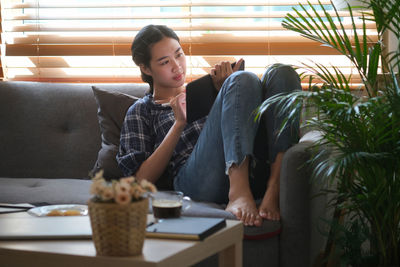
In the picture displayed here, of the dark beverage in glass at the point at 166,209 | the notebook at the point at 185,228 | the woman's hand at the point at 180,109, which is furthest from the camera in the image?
the woman's hand at the point at 180,109

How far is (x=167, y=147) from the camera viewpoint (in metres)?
2.19

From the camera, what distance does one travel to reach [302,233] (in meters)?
1.85

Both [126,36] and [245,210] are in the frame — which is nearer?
[245,210]

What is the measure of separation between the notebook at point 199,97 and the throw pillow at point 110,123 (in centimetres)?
41

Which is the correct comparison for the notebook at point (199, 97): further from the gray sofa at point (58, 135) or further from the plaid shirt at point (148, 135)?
the gray sofa at point (58, 135)

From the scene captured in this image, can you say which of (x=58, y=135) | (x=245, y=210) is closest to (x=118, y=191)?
(x=245, y=210)

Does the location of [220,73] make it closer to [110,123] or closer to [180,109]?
[180,109]

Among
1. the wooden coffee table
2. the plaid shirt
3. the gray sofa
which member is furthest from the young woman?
the wooden coffee table

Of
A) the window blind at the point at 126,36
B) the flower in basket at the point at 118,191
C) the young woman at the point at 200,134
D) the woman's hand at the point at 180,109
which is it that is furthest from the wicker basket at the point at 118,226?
the window blind at the point at 126,36

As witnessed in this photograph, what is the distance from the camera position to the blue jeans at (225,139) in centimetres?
192

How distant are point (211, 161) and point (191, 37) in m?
1.06

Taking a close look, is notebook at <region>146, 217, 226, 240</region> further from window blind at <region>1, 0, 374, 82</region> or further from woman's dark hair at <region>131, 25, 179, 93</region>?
window blind at <region>1, 0, 374, 82</region>

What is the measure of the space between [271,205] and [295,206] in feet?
0.32

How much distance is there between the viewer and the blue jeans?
6.31 feet
